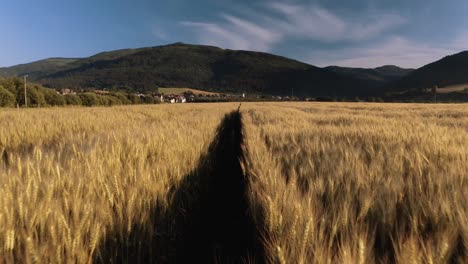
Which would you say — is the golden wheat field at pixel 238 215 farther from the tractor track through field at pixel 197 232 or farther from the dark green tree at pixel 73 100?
the dark green tree at pixel 73 100

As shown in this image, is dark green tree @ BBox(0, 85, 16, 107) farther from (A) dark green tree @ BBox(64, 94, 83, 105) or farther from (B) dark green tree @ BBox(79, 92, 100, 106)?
(B) dark green tree @ BBox(79, 92, 100, 106)

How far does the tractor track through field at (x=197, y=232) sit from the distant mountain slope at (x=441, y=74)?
390ft

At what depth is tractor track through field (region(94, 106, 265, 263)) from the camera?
4.23 ft

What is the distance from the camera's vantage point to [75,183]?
1.52m

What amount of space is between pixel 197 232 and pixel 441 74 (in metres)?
137

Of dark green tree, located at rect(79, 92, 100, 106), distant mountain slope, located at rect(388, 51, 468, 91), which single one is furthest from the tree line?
distant mountain slope, located at rect(388, 51, 468, 91)

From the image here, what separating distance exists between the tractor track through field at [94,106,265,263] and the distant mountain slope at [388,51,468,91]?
119 meters

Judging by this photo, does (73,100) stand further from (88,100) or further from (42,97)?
(42,97)

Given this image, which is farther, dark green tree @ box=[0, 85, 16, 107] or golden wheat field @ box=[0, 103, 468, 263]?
dark green tree @ box=[0, 85, 16, 107]

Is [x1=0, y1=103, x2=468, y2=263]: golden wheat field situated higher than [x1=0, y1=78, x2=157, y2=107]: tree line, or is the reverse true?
[x1=0, y1=78, x2=157, y2=107]: tree line

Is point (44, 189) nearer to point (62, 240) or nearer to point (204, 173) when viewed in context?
point (62, 240)

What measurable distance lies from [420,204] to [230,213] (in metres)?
1.37

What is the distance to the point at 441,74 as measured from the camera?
378ft

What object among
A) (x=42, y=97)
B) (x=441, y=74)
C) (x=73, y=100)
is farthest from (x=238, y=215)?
(x=441, y=74)
